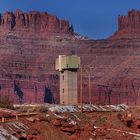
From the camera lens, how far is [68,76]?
2356 inches

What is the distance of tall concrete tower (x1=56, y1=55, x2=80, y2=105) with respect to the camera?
59188mm

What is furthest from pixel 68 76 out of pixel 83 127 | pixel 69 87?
pixel 83 127

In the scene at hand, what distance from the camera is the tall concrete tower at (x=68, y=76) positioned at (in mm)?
59188

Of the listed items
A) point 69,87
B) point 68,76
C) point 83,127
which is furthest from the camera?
point 69,87

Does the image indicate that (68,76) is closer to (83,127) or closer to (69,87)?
(69,87)

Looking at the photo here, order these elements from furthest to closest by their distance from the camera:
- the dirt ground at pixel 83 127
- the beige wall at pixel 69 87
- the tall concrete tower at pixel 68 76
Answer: the beige wall at pixel 69 87 → the tall concrete tower at pixel 68 76 → the dirt ground at pixel 83 127

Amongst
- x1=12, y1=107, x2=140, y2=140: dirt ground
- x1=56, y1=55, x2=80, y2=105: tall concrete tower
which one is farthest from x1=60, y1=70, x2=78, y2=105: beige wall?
x1=12, y1=107, x2=140, y2=140: dirt ground

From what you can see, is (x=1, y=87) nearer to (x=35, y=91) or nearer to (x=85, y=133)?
(x=35, y=91)

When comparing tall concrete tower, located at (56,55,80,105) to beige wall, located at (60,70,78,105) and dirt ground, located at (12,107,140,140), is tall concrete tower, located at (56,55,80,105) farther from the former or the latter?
dirt ground, located at (12,107,140,140)

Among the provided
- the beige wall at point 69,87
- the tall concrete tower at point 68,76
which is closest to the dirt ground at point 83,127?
the tall concrete tower at point 68,76

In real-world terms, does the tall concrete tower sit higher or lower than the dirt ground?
higher

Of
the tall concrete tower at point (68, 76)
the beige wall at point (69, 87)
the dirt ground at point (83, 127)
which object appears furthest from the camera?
the beige wall at point (69, 87)

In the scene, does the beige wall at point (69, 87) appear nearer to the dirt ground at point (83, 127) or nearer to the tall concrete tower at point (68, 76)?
the tall concrete tower at point (68, 76)

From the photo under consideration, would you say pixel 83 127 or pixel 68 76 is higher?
pixel 68 76
